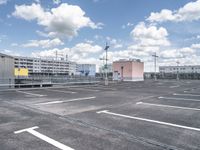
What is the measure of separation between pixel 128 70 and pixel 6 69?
1259 inches

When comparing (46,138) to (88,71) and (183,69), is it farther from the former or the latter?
(183,69)

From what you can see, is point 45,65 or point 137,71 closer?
point 137,71

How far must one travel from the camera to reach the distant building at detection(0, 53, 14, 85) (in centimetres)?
1624

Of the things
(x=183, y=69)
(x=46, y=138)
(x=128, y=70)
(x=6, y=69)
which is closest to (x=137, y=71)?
(x=128, y=70)

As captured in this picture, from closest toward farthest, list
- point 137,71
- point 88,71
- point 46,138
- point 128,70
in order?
point 46,138 → point 128,70 → point 137,71 → point 88,71

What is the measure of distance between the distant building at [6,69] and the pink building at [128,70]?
2909 centimetres

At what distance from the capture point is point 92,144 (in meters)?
3.62

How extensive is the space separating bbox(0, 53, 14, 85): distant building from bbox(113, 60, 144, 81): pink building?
29092 millimetres

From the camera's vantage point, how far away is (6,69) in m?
16.8

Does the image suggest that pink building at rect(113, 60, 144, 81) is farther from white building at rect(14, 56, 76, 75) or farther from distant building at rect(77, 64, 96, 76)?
white building at rect(14, 56, 76, 75)

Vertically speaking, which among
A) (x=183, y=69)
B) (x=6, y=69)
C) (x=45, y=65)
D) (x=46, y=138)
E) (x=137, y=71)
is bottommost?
(x=46, y=138)

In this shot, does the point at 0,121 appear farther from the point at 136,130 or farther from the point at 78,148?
Result: the point at 136,130

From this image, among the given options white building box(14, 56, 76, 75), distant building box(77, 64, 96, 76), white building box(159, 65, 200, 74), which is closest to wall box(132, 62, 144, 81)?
distant building box(77, 64, 96, 76)

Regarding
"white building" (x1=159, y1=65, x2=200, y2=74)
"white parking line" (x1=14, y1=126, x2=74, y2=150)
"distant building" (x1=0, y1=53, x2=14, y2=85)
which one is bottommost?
"white parking line" (x1=14, y1=126, x2=74, y2=150)
